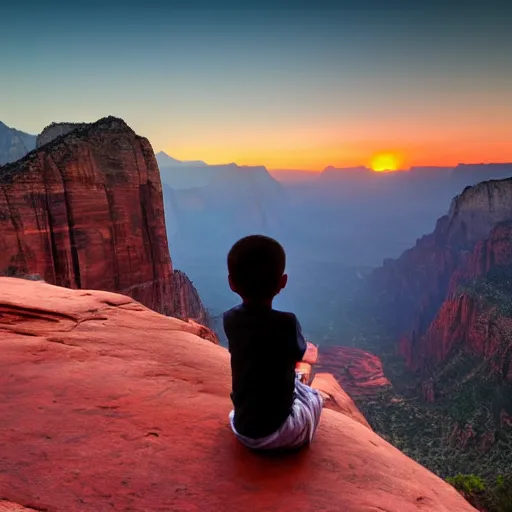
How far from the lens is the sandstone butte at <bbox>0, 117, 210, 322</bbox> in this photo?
81.5 feet

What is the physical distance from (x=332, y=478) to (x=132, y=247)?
28.6 meters

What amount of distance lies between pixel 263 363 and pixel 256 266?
0.82 metres

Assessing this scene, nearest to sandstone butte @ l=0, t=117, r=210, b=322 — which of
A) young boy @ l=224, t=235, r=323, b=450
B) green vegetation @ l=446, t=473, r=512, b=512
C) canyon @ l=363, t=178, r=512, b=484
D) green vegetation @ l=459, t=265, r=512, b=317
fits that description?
green vegetation @ l=446, t=473, r=512, b=512

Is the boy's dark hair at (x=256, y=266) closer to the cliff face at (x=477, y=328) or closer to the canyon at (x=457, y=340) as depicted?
the canyon at (x=457, y=340)

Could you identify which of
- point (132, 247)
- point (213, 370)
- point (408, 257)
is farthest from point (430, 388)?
point (408, 257)

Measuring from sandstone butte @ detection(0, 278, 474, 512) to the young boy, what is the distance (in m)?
0.40

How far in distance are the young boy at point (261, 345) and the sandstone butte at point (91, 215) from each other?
23988mm

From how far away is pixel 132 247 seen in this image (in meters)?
30.1

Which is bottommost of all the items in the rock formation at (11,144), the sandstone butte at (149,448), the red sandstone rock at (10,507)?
the sandstone butte at (149,448)

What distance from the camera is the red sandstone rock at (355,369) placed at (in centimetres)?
4850

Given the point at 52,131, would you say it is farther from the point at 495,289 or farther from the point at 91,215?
the point at 495,289

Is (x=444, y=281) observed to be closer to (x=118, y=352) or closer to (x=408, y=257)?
(x=408, y=257)

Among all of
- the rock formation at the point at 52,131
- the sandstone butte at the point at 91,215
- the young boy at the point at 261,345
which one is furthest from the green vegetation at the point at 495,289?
the rock formation at the point at 52,131

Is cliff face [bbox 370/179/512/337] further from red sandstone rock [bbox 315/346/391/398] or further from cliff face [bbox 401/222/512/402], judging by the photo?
red sandstone rock [bbox 315/346/391/398]
